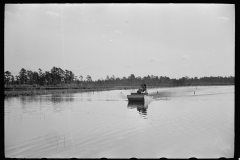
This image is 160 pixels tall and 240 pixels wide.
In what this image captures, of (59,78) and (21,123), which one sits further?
(59,78)

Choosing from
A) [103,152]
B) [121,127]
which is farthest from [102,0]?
[121,127]

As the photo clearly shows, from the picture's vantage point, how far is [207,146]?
443 inches

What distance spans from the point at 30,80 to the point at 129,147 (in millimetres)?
104300

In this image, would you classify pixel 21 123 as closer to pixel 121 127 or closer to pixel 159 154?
pixel 121 127

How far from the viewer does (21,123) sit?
55.0 ft

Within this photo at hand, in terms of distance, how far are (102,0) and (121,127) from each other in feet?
35.5

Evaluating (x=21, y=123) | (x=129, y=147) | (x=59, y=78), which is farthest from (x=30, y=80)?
(x=129, y=147)

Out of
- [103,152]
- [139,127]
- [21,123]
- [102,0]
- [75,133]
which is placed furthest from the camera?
[21,123]

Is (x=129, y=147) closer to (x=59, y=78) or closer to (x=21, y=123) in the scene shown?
(x=21, y=123)
